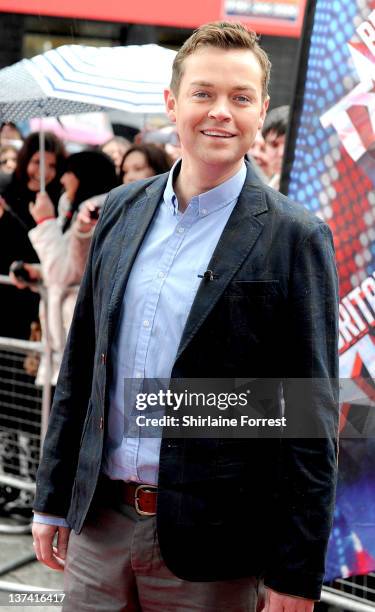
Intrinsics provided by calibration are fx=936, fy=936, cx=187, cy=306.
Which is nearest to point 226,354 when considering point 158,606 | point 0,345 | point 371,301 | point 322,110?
point 158,606

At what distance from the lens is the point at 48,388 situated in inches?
187

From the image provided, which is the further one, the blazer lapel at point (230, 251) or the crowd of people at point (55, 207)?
the crowd of people at point (55, 207)

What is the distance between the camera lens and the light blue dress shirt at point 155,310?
210cm

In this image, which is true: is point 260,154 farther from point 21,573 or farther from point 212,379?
point 212,379

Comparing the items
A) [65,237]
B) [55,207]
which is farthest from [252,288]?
[55,207]

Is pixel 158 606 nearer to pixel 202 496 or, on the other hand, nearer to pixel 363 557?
pixel 202 496

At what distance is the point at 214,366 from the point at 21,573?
303 centimetres

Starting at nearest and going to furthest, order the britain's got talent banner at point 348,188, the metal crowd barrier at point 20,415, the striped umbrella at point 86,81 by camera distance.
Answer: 1. the britain's got talent banner at point 348,188
2. the striped umbrella at point 86,81
3. the metal crowd barrier at point 20,415

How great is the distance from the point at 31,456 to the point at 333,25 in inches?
127

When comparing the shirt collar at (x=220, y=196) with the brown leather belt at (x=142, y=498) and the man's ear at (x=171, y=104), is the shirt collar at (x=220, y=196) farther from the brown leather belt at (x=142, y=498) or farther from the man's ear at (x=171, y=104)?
the brown leather belt at (x=142, y=498)

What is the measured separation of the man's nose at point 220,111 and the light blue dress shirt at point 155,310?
160mm

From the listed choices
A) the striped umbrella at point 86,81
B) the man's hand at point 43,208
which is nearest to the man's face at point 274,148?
the striped umbrella at point 86,81

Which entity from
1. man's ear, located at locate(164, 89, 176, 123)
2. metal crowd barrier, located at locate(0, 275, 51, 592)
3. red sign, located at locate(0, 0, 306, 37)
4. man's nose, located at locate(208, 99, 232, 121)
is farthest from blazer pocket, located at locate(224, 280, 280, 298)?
red sign, located at locate(0, 0, 306, 37)

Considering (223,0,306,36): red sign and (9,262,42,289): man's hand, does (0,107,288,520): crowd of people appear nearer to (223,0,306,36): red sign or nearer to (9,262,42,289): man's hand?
(9,262,42,289): man's hand
